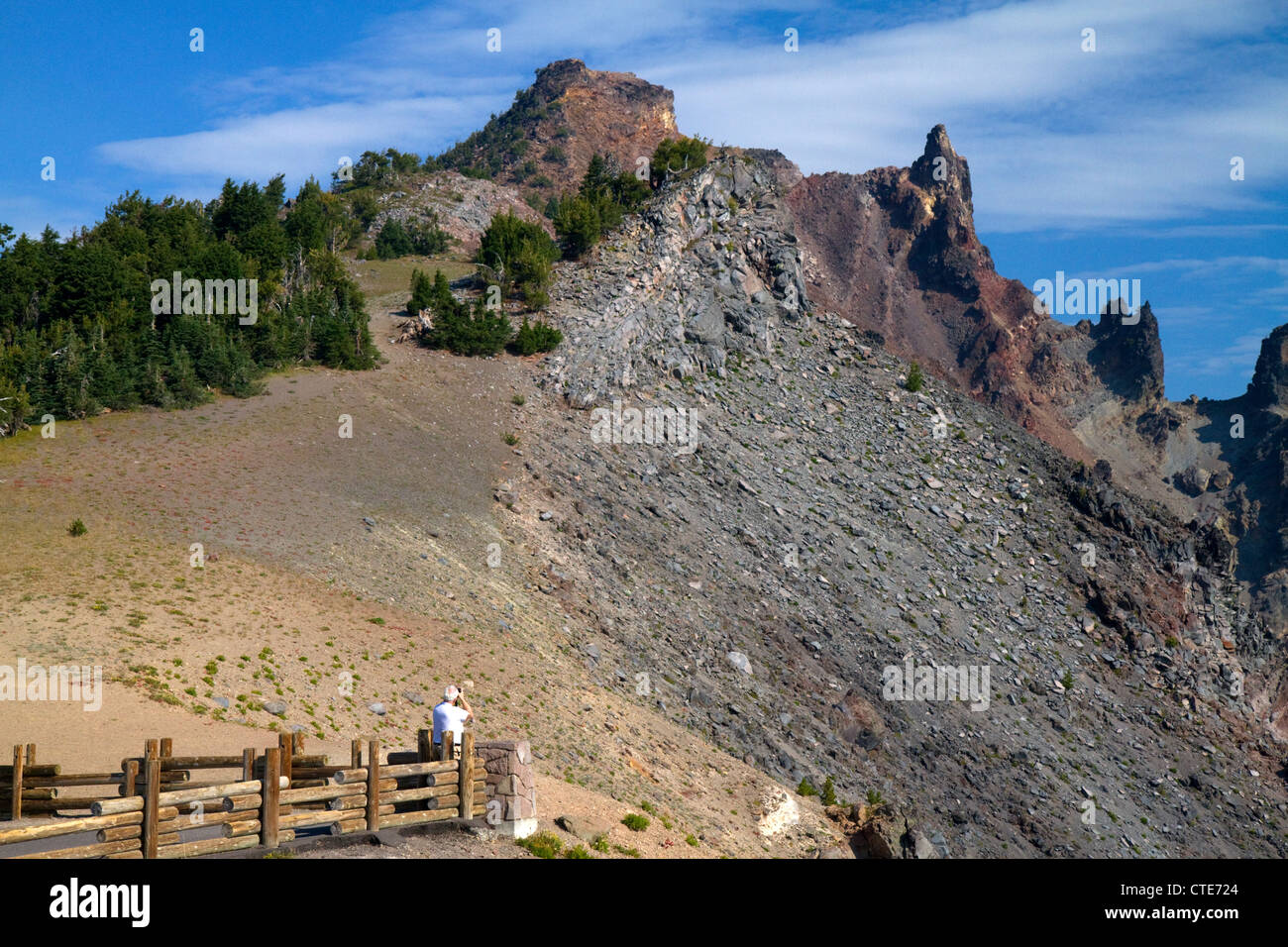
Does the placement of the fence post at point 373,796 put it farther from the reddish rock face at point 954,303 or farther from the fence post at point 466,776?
the reddish rock face at point 954,303

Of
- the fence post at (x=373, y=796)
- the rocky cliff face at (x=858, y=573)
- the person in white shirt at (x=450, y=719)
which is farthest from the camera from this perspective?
the rocky cliff face at (x=858, y=573)

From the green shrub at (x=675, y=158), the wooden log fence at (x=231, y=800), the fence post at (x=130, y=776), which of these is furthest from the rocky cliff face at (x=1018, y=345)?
the fence post at (x=130, y=776)

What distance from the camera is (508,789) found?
2044cm

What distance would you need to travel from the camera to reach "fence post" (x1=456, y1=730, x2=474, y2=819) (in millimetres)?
19766

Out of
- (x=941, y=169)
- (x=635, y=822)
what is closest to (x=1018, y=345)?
(x=941, y=169)

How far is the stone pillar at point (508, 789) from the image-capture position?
66.5 ft

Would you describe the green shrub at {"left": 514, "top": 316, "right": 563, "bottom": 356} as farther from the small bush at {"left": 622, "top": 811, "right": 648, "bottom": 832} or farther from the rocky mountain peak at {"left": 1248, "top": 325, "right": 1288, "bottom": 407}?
the rocky mountain peak at {"left": 1248, "top": 325, "right": 1288, "bottom": 407}

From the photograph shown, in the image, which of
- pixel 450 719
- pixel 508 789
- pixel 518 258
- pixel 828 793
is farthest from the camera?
pixel 518 258

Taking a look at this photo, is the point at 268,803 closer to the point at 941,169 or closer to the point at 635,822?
the point at 635,822

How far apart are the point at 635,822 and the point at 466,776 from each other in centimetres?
845

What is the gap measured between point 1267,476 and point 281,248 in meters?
123

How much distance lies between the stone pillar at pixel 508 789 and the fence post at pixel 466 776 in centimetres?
58

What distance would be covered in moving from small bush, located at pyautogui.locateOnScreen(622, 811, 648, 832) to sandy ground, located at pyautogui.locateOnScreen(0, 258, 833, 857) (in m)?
0.43
